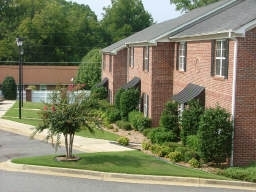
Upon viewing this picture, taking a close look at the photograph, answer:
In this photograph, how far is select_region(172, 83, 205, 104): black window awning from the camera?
21688mm

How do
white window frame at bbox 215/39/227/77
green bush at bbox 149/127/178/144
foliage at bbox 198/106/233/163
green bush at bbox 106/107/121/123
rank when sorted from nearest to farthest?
foliage at bbox 198/106/233/163, white window frame at bbox 215/39/227/77, green bush at bbox 149/127/178/144, green bush at bbox 106/107/121/123

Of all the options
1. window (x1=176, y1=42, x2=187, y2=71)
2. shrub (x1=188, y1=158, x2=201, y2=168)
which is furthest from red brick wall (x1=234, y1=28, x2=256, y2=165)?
window (x1=176, y1=42, x2=187, y2=71)

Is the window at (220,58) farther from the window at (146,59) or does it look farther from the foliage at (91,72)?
the foliage at (91,72)

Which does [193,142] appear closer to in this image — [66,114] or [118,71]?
[66,114]

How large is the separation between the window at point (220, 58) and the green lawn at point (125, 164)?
4.16 metres

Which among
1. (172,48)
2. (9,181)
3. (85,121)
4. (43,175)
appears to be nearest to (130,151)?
(85,121)

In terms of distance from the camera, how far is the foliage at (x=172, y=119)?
2370cm

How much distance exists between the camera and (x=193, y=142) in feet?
64.8

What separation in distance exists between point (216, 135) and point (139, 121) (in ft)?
32.3

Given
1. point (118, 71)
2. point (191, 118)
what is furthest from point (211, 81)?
point (118, 71)

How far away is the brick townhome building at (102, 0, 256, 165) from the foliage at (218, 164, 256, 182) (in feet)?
4.43

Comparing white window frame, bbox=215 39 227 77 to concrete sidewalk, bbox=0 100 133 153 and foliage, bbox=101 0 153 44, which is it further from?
foliage, bbox=101 0 153 44

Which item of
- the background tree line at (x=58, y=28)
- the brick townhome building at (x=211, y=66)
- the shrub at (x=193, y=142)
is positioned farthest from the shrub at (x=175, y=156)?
the background tree line at (x=58, y=28)

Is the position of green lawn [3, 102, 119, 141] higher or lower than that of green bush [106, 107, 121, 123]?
lower
